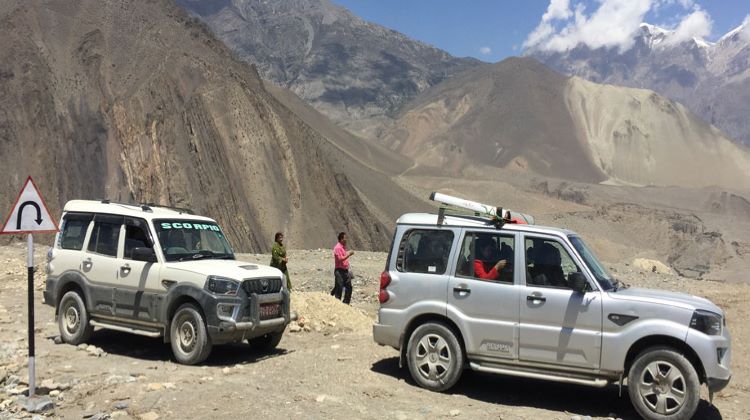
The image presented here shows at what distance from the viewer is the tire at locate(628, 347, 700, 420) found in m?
6.65

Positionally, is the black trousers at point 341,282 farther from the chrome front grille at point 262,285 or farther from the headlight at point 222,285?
the headlight at point 222,285

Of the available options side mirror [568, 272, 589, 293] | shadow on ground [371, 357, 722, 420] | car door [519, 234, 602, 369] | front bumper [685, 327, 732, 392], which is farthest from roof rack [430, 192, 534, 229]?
front bumper [685, 327, 732, 392]

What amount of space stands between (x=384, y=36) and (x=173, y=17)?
144m

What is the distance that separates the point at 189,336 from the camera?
8.91m

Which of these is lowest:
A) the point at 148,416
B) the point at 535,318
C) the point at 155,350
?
the point at 148,416

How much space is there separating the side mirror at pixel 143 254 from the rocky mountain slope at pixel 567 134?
3540 inches

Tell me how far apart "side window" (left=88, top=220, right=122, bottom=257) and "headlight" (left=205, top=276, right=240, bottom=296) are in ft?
6.02

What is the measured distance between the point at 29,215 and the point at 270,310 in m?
3.30

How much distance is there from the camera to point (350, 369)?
8703mm

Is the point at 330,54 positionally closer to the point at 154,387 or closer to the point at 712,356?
the point at 154,387

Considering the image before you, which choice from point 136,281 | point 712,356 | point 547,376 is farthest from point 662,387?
point 136,281

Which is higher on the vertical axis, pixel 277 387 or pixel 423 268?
pixel 423 268

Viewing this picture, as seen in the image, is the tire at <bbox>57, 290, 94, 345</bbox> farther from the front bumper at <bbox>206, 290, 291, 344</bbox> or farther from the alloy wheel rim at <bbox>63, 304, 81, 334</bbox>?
the front bumper at <bbox>206, 290, 291, 344</bbox>

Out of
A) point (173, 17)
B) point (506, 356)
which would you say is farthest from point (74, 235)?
point (173, 17)
